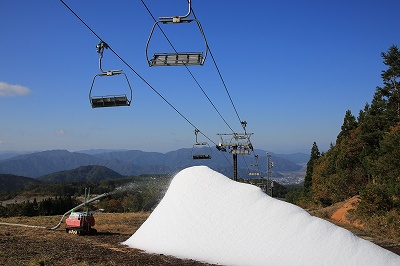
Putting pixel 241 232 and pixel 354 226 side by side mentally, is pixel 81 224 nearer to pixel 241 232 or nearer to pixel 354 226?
pixel 241 232

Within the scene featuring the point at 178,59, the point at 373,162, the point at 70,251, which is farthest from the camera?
the point at 373,162

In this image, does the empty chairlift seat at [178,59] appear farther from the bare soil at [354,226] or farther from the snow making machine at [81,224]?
the snow making machine at [81,224]

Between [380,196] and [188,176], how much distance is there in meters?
15.3

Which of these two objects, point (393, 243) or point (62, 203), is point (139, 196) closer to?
→ point (62, 203)

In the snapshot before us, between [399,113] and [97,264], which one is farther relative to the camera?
[399,113]

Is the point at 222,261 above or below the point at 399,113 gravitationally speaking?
below

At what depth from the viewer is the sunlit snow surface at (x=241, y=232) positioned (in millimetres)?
14109

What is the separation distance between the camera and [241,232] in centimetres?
1558

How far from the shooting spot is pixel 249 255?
47.2 feet

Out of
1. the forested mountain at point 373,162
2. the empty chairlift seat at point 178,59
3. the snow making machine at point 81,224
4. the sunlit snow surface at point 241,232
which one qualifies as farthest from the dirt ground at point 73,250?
the empty chairlift seat at point 178,59

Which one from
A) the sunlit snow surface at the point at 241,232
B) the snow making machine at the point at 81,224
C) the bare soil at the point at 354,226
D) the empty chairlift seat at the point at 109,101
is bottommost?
the bare soil at the point at 354,226

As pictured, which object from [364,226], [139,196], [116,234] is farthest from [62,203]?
[364,226]

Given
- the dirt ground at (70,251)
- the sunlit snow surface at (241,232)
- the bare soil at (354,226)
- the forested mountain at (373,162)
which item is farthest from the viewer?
the forested mountain at (373,162)

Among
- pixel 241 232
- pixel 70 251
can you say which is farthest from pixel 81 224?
pixel 241 232
